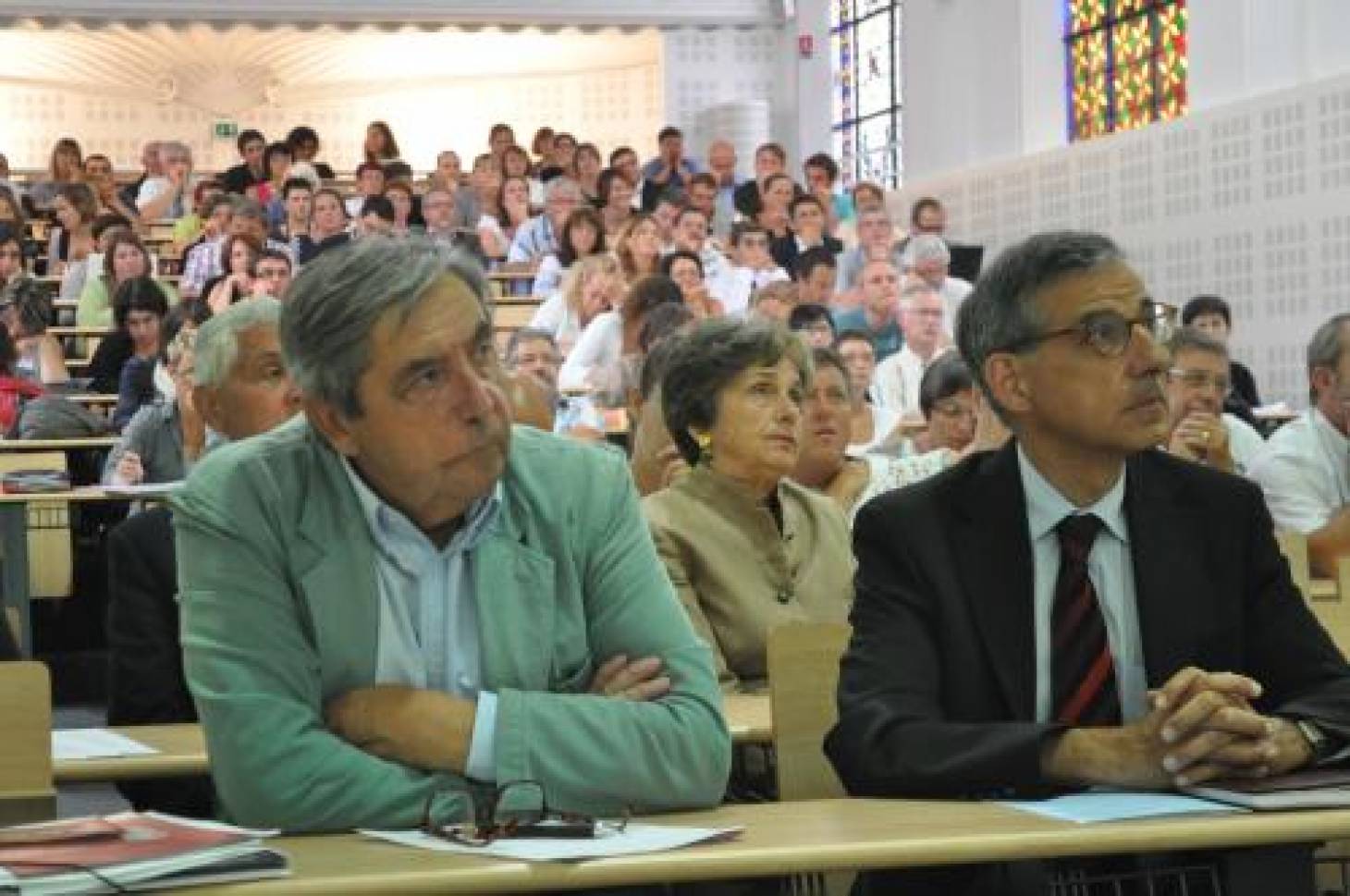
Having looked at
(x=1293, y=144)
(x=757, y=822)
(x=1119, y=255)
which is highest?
(x=1293, y=144)

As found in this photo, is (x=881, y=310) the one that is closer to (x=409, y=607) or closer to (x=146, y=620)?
(x=146, y=620)

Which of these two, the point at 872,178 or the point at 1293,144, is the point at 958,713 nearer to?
the point at 1293,144

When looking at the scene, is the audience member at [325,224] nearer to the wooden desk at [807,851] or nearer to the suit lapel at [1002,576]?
the suit lapel at [1002,576]

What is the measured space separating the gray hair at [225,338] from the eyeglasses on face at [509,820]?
1827 mm

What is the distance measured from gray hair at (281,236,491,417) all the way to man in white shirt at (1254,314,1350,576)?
14.1ft

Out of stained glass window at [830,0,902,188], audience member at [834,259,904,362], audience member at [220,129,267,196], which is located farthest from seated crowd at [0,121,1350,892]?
stained glass window at [830,0,902,188]

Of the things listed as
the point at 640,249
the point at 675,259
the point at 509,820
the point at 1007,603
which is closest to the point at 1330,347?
the point at 1007,603

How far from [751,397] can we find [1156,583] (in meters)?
1.81

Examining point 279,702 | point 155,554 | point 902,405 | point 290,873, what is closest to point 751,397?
point 155,554

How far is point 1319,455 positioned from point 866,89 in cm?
1424

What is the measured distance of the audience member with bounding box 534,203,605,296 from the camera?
14.3 meters

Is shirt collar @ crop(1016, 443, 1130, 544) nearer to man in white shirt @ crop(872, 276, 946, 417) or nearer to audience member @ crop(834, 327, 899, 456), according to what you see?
audience member @ crop(834, 327, 899, 456)

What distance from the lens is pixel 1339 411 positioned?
6.85 metres

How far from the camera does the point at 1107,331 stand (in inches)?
123
